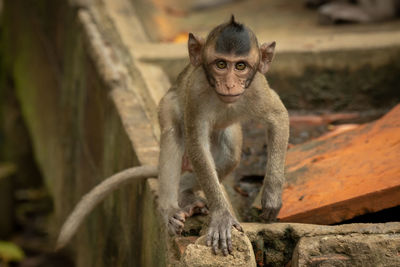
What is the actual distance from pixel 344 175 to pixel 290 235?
1069mm

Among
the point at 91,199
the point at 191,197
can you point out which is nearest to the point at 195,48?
the point at 191,197

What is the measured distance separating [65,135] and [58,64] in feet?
3.87

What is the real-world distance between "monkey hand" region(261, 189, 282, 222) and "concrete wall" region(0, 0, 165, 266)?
2.23 feet

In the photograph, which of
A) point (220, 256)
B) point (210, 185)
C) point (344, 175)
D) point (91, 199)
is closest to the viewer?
point (220, 256)

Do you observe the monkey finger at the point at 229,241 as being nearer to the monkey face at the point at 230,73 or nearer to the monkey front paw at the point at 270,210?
the monkey front paw at the point at 270,210

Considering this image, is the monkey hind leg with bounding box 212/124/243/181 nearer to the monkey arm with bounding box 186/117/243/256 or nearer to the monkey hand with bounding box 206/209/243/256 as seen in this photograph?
the monkey arm with bounding box 186/117/243/256

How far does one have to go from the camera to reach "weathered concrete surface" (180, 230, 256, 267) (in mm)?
3918

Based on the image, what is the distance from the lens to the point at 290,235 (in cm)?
428

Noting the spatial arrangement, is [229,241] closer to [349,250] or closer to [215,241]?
[215,241]

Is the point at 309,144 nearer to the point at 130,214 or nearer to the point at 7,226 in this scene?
the point at 130,214

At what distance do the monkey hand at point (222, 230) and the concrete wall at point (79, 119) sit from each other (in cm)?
60

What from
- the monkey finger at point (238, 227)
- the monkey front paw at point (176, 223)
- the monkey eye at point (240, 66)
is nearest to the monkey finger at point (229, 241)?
the monkey finger at point (238, 227)

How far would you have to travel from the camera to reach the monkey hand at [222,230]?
3.97 metres

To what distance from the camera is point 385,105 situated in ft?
25.4
